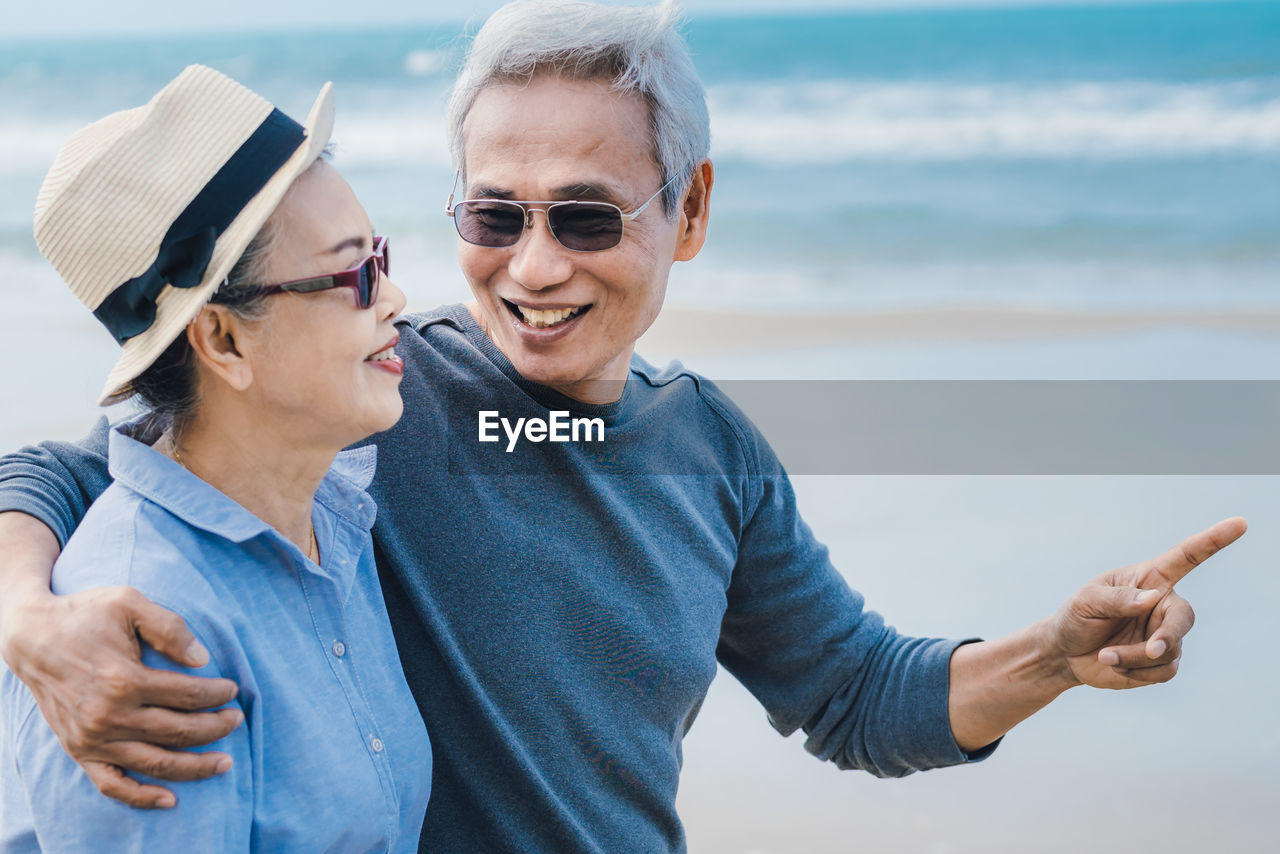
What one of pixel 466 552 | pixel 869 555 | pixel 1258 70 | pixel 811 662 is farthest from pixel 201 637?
pixel 1258 70

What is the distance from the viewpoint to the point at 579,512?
2.29 m

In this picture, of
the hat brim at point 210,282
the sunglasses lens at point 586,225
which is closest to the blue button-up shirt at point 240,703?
the hat brim at point 210,282

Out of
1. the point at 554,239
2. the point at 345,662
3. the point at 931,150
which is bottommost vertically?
the point at 345,662

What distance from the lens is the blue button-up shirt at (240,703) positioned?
144 cm

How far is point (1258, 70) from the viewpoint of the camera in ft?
52.8

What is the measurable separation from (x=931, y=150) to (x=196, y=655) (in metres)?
13.5

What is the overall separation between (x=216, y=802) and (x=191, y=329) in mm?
621

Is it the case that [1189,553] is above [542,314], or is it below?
below

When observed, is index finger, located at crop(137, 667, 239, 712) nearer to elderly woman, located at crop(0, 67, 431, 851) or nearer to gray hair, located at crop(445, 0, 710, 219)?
elderly woman, located at crop(0, 67, 431, 851)

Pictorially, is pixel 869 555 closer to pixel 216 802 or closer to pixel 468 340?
pixel 468 340

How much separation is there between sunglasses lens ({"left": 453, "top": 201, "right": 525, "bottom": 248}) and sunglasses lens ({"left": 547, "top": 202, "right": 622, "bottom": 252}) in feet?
0.23

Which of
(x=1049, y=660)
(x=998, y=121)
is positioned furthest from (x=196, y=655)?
(x=998, y=121)

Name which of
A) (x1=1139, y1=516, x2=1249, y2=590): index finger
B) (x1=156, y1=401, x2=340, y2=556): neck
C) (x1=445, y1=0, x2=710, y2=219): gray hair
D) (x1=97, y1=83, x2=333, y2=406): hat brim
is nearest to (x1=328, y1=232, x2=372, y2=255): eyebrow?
(x1=97, y1=83, x2=333, y2=406): hat brim

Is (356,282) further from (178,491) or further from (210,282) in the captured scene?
(178,491)
